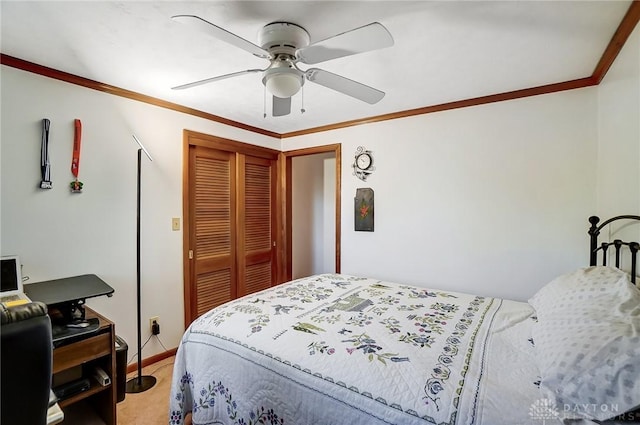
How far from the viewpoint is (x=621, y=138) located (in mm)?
1733

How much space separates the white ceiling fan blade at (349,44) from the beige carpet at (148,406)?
2.35 metres

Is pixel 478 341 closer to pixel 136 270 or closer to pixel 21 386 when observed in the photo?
pixel 21 386

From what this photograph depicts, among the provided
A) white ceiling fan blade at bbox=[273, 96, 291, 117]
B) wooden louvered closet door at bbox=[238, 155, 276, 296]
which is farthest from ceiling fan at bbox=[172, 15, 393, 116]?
wooden louvered closet door at bbox=[238, 155, 276, 296]

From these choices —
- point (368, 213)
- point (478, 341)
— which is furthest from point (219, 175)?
point (478, 341)

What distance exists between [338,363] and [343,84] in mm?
1477

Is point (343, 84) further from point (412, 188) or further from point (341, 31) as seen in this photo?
point (412, 188)

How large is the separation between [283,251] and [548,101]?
3109mm

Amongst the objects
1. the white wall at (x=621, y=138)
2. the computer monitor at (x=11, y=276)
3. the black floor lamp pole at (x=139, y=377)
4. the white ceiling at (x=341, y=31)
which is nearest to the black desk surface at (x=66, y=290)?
the computer monitor at (x=11, y=276)

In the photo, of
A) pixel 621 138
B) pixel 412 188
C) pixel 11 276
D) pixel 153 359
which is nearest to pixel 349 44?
pixel 621 138

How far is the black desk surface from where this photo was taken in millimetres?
1636

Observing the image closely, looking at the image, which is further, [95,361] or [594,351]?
[95,361]

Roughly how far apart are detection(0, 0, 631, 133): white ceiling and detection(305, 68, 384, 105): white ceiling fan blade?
21 cm

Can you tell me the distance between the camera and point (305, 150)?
3.68 meters

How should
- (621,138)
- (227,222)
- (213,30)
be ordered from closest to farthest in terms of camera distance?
1. (213,30)
2. (621,138)
3. (227,222)
